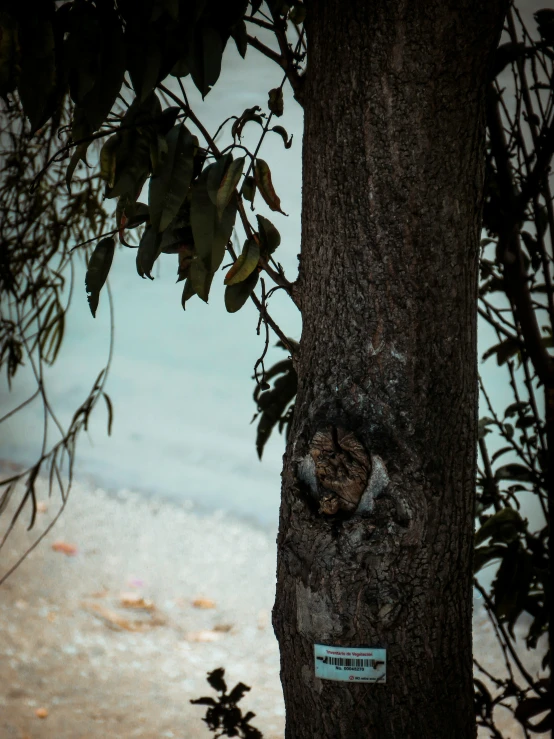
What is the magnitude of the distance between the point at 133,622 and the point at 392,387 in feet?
5.52

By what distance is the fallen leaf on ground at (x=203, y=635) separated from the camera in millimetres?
2090

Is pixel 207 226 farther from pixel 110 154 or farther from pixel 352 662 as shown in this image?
pixel 352 662

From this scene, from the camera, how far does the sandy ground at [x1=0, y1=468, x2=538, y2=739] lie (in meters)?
1.75

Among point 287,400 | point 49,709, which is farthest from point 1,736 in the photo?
point 287,400

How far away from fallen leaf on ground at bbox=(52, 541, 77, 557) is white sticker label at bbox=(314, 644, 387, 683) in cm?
193

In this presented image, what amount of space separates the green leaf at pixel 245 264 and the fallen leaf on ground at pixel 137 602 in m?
1.66

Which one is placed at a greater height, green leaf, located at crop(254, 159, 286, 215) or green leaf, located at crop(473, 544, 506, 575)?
green leaf, located at crop(254, 159, 286, 215)

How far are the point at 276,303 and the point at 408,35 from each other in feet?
5.40

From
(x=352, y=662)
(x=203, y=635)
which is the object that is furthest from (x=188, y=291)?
(x=203, y=635)

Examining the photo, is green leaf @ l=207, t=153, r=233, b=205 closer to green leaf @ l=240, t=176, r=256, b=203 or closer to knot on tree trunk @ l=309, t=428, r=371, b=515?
green leaf @ l=240, t=176, r=256, b=203

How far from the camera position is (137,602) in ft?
7.39

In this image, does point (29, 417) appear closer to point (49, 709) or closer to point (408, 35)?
point (49, 709)

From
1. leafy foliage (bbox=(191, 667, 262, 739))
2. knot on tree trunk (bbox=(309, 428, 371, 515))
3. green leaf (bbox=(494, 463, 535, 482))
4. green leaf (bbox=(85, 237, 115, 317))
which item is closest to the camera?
knot on tree trunk (bbox=(309, 428, 371, 515))

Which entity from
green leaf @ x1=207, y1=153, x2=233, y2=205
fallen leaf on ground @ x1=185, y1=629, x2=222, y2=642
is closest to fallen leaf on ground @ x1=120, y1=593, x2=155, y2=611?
fallen leaf on ground @ x1=185, y1=629, x2=222, y2=642
